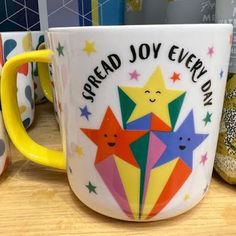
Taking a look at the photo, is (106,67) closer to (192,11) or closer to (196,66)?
(196,66)

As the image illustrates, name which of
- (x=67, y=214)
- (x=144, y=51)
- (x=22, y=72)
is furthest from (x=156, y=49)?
(x=22, y=72)

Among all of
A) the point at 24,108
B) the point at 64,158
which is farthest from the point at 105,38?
the point at 24,108

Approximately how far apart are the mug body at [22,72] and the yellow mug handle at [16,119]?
0.11 metres

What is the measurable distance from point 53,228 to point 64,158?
7cm

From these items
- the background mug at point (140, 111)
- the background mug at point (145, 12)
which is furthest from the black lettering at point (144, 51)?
the background mug at point (145, 12)

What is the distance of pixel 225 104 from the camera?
0.31 m

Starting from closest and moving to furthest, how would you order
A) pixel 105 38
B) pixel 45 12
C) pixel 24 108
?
pixel 105 38
pixel 24 108
pixel 45 12

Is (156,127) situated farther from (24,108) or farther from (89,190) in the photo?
(24,108)

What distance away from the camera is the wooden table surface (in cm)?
27

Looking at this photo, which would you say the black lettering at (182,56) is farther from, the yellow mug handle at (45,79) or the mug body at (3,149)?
the yellow mug handle at (45,79)

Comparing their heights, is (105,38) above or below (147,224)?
above

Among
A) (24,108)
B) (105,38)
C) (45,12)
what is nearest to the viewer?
(105,38)

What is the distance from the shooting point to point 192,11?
364 mm

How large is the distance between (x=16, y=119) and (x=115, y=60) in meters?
0.15
